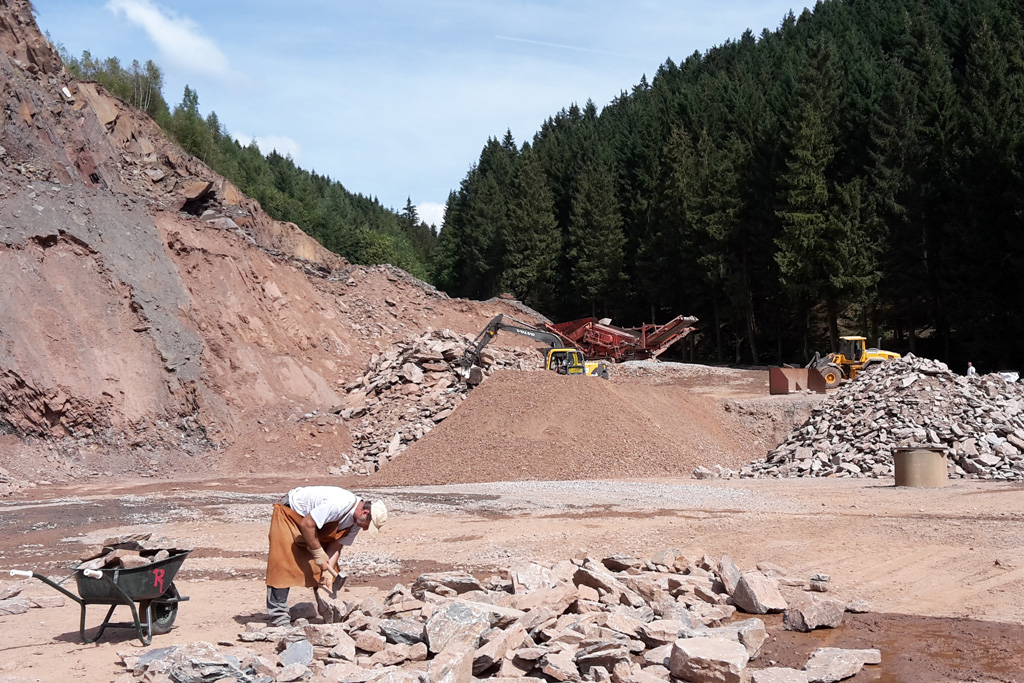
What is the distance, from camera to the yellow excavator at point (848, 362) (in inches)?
1069

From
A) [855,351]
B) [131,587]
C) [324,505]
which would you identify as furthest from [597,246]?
[131,587]

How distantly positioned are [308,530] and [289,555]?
0.32m

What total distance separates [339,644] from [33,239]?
19574 mm

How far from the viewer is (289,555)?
761 cm

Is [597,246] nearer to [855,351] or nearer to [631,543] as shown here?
[855,351]

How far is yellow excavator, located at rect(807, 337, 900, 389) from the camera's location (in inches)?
1069

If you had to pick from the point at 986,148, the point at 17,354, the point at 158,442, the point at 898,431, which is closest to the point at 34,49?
the point at 17,354

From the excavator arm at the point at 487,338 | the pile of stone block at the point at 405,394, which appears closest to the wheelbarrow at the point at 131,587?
the pile of stone block at the point at 405,394

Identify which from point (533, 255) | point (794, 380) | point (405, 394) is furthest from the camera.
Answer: point (533, 255)

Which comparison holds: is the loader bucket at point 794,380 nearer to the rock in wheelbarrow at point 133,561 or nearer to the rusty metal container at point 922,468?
the rusty metal container at point 922,468

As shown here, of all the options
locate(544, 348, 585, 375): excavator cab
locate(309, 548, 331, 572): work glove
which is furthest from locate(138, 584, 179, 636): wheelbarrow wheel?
locate(544, 348, 585, 375): excavator cab

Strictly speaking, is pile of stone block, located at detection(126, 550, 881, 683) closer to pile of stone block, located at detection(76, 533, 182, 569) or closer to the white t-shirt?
the white t-shirt

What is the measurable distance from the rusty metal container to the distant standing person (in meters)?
11.6

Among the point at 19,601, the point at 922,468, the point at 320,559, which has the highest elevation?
the point at 320,559
